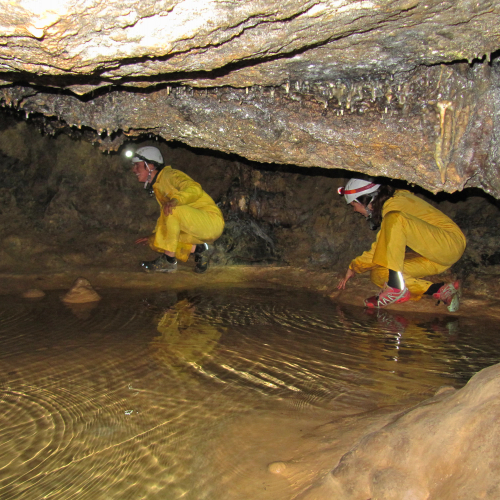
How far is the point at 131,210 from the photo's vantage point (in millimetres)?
6520

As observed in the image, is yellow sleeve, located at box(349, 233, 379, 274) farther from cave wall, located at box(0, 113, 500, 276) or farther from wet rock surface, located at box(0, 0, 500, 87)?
wet rock surface, located at box(0, 0, 500, 87)

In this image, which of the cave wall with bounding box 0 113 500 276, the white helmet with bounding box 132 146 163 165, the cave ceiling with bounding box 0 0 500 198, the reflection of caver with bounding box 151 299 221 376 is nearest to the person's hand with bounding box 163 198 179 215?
the white helmet with bounding box 132 146 163 165

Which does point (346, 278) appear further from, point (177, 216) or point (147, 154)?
point (147, 154)

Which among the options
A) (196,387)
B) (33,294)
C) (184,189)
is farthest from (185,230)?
(196,387)

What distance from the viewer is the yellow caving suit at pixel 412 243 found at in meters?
4.16

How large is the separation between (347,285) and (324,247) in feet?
3.45

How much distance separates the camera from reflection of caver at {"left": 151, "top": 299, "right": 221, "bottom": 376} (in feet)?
9.95

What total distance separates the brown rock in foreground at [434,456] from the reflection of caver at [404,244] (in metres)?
2.54

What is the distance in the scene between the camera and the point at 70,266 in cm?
545

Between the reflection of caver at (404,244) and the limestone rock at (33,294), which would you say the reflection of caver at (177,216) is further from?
the reflection of caver at (404,244)

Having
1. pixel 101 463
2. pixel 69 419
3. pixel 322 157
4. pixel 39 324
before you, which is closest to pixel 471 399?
pixel 101 463

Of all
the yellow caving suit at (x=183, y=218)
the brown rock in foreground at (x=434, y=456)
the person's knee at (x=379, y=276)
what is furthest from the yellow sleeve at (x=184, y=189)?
the brown rock in foreground at (x=434, y=456)

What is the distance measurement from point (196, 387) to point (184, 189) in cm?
325

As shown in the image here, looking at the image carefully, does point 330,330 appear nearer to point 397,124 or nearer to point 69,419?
point 397,124
